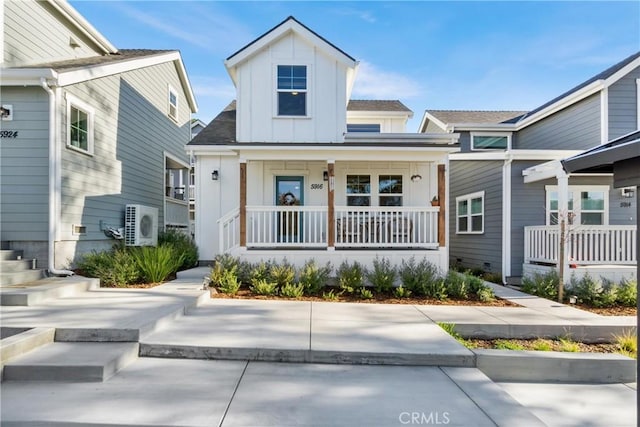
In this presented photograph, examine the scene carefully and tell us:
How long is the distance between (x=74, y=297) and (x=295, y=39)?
783 cm

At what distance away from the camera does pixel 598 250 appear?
8.37m

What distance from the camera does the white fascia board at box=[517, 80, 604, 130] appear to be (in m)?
10.0

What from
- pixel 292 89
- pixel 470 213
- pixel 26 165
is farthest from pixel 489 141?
pixel 26 165

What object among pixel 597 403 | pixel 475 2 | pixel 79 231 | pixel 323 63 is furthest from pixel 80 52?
pixel 597 403

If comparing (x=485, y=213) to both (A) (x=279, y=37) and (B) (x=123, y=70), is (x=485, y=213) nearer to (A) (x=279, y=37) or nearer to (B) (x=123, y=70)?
(A) (x=279, y=37)

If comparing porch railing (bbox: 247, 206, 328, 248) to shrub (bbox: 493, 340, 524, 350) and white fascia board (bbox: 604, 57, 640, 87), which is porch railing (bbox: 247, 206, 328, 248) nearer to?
shrub (bbox: 493, 340, 524, 350)

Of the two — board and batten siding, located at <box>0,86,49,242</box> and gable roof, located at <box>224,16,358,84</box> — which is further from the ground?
gable roof, located at <box>224,16,358,84</box>

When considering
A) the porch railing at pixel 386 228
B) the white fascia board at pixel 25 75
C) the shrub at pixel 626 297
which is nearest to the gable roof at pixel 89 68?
the white fascia board at pixel 25 75

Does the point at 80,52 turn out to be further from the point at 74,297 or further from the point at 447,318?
the point at 447,318

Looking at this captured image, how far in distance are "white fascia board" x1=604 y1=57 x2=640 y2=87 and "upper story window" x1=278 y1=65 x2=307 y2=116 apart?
8.43m

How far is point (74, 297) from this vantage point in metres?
5.79

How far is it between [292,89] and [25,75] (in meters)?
5.63

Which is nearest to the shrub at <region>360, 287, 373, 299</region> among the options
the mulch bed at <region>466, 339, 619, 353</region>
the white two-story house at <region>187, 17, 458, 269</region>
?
the white two-story house at <region>187, 17, 458, 269</region>

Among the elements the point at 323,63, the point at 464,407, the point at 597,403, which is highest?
the point at 323,63
